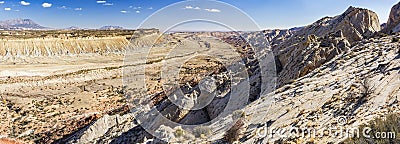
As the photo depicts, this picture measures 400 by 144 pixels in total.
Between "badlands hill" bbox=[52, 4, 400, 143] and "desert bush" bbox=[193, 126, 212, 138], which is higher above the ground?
"badlands hill" bbox=[52, 4, 400, 143]

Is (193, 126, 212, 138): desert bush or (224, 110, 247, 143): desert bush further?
(193, 126, 212, 138): desert bush

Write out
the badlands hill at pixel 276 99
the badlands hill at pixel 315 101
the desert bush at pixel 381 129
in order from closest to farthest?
the desert bush at pixel 381 129 < the badlands hill at pixel 315 101 < the badlands hill at pixel 276 99

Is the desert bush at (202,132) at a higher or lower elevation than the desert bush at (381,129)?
lower

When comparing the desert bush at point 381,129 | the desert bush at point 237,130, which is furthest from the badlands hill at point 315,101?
the desert bush at point 381,129

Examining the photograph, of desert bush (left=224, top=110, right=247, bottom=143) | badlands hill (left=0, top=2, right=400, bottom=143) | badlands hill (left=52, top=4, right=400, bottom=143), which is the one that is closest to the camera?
badlands hill (left=52, top=4, right=400, bottom=143)

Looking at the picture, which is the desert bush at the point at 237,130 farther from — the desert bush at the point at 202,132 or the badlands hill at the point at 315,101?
the desert bush at the point at 202,132

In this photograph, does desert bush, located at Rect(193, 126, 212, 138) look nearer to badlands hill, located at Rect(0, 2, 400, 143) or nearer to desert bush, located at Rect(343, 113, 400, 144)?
badlands hill, located at Rect(0, 2, 400, 143)

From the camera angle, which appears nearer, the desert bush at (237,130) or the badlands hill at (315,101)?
the badlands hill at (315,101)

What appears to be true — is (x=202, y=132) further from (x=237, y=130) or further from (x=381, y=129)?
(x=381, y=129)

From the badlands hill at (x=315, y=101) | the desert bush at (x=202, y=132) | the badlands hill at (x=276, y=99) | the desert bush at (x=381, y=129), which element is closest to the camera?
the desert bush at (x=381, y=129)

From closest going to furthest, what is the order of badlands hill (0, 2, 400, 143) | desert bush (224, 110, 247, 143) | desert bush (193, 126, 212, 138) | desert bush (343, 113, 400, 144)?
desert bush (343, 113, 400, 144)
badlands hill (0, 2, 400, 143)
desert bush (224, 110, 247, 143)
desert bush (193, 126, 212, 138)

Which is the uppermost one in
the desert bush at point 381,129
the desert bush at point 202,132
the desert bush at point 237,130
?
the desert bush at point 381,129

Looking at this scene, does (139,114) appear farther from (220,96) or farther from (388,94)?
(388,94)

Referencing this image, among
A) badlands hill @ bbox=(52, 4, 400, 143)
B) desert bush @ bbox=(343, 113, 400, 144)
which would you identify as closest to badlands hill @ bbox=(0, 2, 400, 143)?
badlands hill @ bbox=(52, 4, 400, 143)
